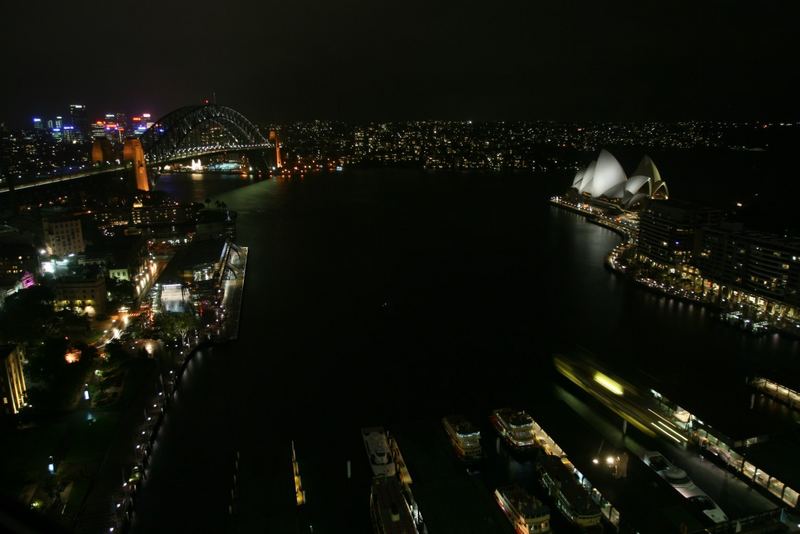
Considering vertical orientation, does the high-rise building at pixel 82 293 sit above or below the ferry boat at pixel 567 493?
above

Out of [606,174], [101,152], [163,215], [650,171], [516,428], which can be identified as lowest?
[516,428]

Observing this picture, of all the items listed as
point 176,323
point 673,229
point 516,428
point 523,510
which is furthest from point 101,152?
point 523,510

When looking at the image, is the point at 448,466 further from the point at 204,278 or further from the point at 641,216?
the point at 641,216

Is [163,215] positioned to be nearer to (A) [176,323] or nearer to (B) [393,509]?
(A) [176,323]

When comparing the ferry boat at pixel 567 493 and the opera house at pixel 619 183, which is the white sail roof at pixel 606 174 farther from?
the ferry boat at pixel 567 493

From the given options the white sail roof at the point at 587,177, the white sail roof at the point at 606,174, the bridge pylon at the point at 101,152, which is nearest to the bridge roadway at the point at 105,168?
the bridge pylon at the point at 101,152

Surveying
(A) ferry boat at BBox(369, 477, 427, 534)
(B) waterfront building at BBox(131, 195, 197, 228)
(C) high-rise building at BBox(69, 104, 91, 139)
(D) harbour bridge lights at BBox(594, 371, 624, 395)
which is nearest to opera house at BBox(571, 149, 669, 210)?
(D) harbour bridge lights at BBox(594, 371, 624, 395)

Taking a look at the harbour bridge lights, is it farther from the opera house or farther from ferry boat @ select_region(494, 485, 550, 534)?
the opera house
